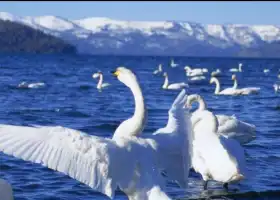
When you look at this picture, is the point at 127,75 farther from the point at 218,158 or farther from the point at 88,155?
the point at 218,158

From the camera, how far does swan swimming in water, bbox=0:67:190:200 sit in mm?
6984

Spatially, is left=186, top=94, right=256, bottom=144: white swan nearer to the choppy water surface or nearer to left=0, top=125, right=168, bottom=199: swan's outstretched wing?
the choppy water surface

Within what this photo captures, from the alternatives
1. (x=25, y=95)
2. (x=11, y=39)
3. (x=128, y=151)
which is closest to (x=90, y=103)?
(x=25, y=95)

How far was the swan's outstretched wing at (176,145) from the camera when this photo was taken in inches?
311

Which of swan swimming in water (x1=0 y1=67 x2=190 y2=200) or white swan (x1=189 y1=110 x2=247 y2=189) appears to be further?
white swan (x1=189 y1=110 x2=247 y2=189)

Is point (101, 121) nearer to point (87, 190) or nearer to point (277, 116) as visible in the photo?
point (277, 116)

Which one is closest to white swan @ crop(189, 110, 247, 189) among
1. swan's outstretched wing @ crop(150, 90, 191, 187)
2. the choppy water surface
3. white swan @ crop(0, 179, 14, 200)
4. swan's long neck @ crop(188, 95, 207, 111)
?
the choppy water surface

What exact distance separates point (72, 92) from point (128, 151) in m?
25.5

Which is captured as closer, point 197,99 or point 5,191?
point 5,191

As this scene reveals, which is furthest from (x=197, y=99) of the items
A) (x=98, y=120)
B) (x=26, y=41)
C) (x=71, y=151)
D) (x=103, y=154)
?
(x=26, y=41)

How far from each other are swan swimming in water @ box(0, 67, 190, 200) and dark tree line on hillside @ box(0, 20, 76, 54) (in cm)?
16545

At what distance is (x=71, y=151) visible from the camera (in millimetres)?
7152

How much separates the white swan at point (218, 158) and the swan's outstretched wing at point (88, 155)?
2.70 metres

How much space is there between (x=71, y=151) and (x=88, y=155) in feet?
→ 0.55
